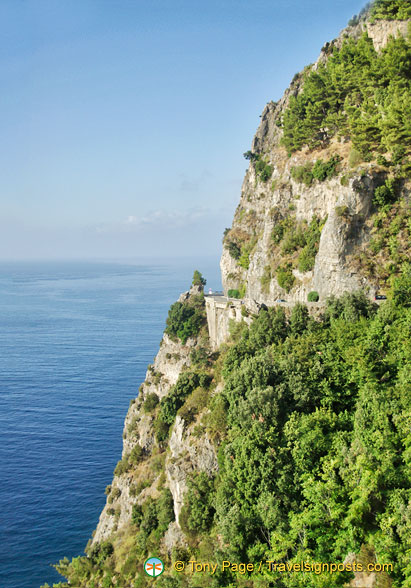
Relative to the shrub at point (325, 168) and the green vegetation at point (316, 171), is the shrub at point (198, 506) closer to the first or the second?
the shrub at point (325, 168)

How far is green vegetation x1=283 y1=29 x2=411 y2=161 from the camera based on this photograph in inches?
1886

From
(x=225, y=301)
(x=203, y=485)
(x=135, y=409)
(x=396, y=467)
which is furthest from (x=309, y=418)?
(x=135, y=409)

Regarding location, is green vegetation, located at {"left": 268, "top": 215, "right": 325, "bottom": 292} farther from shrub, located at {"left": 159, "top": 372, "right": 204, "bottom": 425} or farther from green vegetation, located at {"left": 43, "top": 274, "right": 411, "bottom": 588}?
shrub, located at {"left": 159, "top": 372, "right": 204, "bottom": 425}

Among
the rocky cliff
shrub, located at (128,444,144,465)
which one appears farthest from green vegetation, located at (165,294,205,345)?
shrub, located at (128,444,144,465)

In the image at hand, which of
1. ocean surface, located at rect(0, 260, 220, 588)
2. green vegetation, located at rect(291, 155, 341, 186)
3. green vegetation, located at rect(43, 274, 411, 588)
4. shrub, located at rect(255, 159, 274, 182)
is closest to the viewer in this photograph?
green vegetation, located at rect(43, 274, 411, 588)

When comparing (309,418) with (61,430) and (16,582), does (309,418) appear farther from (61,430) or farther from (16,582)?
(61,430)

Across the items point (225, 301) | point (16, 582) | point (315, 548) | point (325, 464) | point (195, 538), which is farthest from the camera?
point (225, 301)

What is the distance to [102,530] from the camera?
5769 centimetres

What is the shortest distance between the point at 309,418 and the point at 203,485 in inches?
469

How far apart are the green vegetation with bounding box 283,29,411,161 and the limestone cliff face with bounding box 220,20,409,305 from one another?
2143 mm

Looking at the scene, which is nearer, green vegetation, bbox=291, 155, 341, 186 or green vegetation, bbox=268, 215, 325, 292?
green vegetation, bbox=291, 155, 341, 186

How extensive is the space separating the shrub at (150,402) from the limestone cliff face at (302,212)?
65.6 ft

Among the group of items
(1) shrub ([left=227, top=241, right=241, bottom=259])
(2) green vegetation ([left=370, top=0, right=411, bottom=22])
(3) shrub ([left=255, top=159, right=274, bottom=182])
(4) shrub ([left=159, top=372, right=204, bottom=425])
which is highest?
(2) green vegetation ([left=370, top=0, right=411, bottom=22])

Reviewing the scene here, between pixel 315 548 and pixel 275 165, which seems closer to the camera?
pixel 315 548
